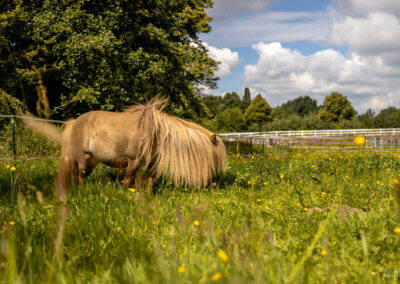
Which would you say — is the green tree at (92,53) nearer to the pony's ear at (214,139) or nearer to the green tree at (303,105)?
the pony's ear at (214,139)

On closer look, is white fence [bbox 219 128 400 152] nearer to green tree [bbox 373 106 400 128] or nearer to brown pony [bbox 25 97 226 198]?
brown pony [bbox 25 97 226 198]

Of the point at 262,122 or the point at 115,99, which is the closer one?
the point at 115,99

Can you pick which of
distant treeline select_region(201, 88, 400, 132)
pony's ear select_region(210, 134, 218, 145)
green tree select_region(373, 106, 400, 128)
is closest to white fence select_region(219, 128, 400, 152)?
pony's ear select_region(210, 134, 218, 145)

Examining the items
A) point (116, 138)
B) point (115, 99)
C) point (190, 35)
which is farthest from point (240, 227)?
point (190, 35)

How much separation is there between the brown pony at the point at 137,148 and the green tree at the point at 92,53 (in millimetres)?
5966

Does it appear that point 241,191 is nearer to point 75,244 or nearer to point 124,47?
point 75,244

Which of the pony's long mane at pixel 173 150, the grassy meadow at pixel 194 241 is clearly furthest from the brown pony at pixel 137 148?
the grassy meadow at pixel 194 241

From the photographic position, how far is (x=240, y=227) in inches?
116

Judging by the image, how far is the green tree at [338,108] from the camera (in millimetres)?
70125

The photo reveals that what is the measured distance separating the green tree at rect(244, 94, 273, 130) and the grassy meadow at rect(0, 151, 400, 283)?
210ft

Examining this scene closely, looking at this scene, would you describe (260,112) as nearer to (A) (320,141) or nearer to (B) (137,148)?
(A) (320,141)

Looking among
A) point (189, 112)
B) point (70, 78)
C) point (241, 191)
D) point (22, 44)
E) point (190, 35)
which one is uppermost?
point (190, 35)

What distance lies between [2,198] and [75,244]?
2042 mm

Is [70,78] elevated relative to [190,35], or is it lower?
lower
